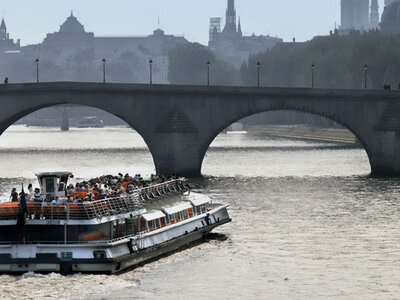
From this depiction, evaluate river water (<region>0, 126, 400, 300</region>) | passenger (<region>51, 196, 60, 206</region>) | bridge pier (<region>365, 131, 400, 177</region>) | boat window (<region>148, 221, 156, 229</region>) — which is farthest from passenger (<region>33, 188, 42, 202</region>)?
bridge pier (<region>365, 131, 400, 177</region>)

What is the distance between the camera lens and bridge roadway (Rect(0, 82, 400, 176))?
98750 millimetres

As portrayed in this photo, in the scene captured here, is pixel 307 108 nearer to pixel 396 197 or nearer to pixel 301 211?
pixel 396 197

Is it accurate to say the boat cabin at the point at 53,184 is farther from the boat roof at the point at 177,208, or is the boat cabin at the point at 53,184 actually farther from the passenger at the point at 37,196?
the boat roof at the point at 177,208

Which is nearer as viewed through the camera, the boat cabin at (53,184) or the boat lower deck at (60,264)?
the boat lower deck at (60,264)

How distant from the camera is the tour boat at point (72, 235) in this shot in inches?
1950

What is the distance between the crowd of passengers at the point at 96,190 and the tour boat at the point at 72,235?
51 centimetres

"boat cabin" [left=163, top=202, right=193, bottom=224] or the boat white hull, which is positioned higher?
"boat cabin" [left=163, top=202, right=193, bottom=224]

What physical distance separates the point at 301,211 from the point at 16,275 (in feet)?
89.9

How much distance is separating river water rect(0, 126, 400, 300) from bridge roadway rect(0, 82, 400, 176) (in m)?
3.37

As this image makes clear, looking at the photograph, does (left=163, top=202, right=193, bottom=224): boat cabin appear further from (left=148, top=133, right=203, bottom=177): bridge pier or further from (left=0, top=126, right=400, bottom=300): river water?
(left=148, top=133, right=203, bottom=177): bridge pier

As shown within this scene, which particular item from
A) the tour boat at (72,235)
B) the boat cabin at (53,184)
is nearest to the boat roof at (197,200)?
the tour boat at (72,235)

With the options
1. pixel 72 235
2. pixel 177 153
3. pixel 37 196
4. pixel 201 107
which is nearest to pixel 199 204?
pixel 37 196

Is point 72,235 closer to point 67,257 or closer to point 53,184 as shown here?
point 67,257

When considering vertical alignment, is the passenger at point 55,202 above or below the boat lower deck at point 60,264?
above
